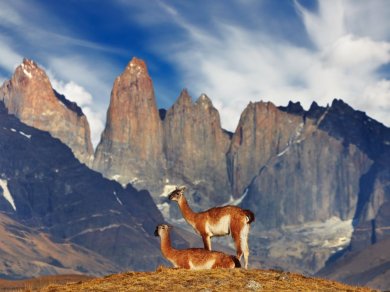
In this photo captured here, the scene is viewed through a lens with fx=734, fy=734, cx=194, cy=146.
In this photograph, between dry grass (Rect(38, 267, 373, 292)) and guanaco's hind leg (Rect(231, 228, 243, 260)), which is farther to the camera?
guanaco's hind leg (Rect(231, 228, 243, 260))

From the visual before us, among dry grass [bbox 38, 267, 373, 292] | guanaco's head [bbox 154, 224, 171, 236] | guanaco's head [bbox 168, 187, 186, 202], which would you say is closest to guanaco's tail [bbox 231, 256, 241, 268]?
dry grass [bbox 38, 267, 373, 292]

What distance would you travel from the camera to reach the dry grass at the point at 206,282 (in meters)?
37.0

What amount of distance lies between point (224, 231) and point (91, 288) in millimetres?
9555

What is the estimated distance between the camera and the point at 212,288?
3644cm

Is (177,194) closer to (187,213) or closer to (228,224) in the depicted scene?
(187,213)

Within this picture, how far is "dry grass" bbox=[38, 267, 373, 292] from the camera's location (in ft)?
121

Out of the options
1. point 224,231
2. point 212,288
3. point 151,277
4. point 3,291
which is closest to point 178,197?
point 224,231

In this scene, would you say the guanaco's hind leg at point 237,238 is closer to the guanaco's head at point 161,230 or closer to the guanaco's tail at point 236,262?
the guanaco's tail at point 236,262

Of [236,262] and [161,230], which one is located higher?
[161,230]

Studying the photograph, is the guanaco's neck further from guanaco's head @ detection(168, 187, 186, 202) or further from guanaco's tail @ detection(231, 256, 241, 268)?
guanaco's tail @ detection(231, 256, 241, 268)

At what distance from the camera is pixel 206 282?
3769 cm

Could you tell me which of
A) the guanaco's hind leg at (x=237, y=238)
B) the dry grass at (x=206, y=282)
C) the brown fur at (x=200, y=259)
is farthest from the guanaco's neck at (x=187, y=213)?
the dry grass at (x=206, y=282)

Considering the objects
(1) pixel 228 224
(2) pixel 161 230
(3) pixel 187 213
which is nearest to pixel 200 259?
(1) pixel 228 224

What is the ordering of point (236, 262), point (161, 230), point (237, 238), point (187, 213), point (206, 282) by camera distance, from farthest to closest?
point (187, 213)
point (161, 230)
point (237, 238)
point (236, 262)
point (206, 282)
